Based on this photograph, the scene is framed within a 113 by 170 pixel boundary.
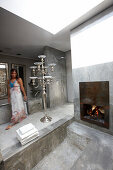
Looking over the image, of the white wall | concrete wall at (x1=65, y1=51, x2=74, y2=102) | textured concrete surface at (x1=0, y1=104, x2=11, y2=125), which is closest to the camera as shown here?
the white wall

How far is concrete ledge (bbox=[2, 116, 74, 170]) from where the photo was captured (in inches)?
45.7

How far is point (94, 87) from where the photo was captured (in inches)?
68.0

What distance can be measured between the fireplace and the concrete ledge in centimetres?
63

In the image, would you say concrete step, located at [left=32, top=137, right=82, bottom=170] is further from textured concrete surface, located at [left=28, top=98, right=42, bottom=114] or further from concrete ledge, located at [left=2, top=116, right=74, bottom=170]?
textured concrete surface, located at [left=28, top=98, right=42, bottom=114]

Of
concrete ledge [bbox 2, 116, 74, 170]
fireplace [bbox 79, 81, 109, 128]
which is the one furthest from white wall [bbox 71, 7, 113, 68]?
concrete ledge [bbox 2, 116, 74, 170]

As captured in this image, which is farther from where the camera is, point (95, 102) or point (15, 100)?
point (15, 100)

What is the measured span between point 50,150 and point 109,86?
1697 millimetres

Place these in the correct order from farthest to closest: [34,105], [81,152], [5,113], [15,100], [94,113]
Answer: [34,105], [5,113], [15,100], [94,113], [81,152]

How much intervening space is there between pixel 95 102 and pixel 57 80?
1.92m

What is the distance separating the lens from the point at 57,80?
3.40 meters

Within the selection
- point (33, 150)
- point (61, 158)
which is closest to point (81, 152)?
point (61, 158)

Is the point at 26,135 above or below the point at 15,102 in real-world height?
below

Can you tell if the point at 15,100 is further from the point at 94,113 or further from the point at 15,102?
the point at 94,113

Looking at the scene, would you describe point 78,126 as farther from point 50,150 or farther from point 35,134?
point 35,134
